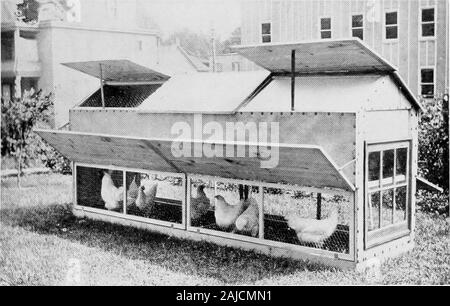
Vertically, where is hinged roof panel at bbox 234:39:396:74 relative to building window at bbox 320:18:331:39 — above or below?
below

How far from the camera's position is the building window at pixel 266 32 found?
17703 millimetres

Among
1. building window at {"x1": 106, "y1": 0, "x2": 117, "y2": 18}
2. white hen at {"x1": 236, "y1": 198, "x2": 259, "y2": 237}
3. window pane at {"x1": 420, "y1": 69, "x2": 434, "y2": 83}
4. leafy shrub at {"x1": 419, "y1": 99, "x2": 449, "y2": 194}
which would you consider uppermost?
building window at {"x1": 106, "y1": 0, "x2": 117, "y2": 18}

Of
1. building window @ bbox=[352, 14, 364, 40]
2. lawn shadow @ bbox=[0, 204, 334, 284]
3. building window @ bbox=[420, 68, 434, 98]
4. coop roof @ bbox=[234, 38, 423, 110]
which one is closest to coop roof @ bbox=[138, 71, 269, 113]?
coop roof @ bbox=[234, 38, 423, 110]

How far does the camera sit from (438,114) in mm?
10844

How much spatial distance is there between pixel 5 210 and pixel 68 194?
1781mm

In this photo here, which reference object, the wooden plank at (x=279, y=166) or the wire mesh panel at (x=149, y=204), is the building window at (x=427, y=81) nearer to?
the wire mesh panel at (x=149, y=204)

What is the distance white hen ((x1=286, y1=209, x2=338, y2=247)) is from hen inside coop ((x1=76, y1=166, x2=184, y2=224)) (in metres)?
2.14

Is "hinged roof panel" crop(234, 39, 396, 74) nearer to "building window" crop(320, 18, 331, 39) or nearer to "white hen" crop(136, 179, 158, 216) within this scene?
"white hen" crop(136, 179, 158, 216)

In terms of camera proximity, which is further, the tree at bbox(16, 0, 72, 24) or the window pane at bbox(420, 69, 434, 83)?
the window pane at bbox(420, 69, 434, 83)

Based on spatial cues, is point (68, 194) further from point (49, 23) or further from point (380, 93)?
point (49, 23)

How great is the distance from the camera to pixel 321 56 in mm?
5945

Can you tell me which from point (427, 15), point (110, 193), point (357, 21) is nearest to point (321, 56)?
point (110, 193)

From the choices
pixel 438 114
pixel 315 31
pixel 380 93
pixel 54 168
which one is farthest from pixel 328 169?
pixel 315 31

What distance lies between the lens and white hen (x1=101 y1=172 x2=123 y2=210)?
27.1 ft
